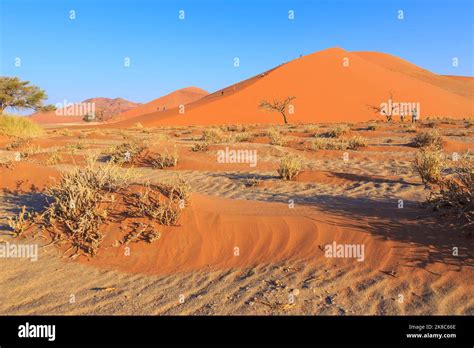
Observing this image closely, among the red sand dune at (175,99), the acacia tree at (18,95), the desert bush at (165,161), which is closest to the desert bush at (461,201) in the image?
the desert bush at (165,161)

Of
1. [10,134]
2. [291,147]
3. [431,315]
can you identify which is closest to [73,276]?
[431,315]

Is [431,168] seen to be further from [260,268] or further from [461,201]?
[260,268]

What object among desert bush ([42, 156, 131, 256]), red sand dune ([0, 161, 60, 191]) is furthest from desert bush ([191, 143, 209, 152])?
desert bush ([42, 156, 131, 256])

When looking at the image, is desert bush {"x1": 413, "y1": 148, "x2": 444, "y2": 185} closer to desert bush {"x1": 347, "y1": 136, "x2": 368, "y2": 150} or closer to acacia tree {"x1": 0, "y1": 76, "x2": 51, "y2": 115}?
desert bush {"x1": 347, "y1": 136, "x2": 368, "y2": 150}

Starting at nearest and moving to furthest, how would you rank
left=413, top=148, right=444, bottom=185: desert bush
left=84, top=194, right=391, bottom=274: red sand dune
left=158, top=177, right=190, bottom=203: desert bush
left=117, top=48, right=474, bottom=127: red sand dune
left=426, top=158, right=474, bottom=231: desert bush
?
left=426, top=158, right=474, bottom=231: desert bush
left=84, top=194, right=391, bottom=274: red sand dune
left=158, top=177, right=190, bottom=203: desert bush
left=413, top=148, right=444, bottom=185: desert bush
left=117, top=48, right=474, bottom=127: red sand dune

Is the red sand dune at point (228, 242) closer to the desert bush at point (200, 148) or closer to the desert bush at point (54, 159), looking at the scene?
the desert bush at point (54, 159)
